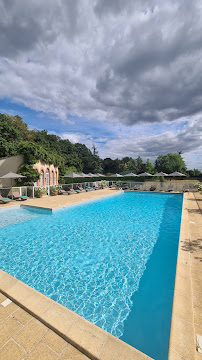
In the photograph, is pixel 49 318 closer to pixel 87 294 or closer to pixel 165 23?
pixel 87 294

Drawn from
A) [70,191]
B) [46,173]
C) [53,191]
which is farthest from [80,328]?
[46,173]

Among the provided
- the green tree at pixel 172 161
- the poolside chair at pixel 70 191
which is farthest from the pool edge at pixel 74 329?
the green tree at pixel 172 161

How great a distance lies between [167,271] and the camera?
4.32 m

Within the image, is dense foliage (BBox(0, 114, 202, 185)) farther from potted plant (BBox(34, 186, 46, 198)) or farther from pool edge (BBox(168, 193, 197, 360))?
pool edge (BBox(168, 193, 197, 360))

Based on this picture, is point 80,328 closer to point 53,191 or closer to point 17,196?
point 17,196

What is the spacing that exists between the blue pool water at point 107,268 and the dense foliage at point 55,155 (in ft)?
37.3

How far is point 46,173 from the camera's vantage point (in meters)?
21.0

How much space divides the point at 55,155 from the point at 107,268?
74.1 ft

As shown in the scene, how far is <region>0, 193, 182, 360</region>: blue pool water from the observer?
2916 millimetres

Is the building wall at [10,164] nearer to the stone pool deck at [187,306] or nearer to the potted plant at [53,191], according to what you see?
the potted plant at [53,191]

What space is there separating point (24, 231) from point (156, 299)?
238 inches

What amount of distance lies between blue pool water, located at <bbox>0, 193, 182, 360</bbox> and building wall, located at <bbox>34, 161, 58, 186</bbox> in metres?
11.6

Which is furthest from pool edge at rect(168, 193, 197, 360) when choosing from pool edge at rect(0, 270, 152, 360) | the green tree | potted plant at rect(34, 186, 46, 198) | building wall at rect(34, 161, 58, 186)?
the green tree

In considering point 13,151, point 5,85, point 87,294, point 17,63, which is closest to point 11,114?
point 13,151
